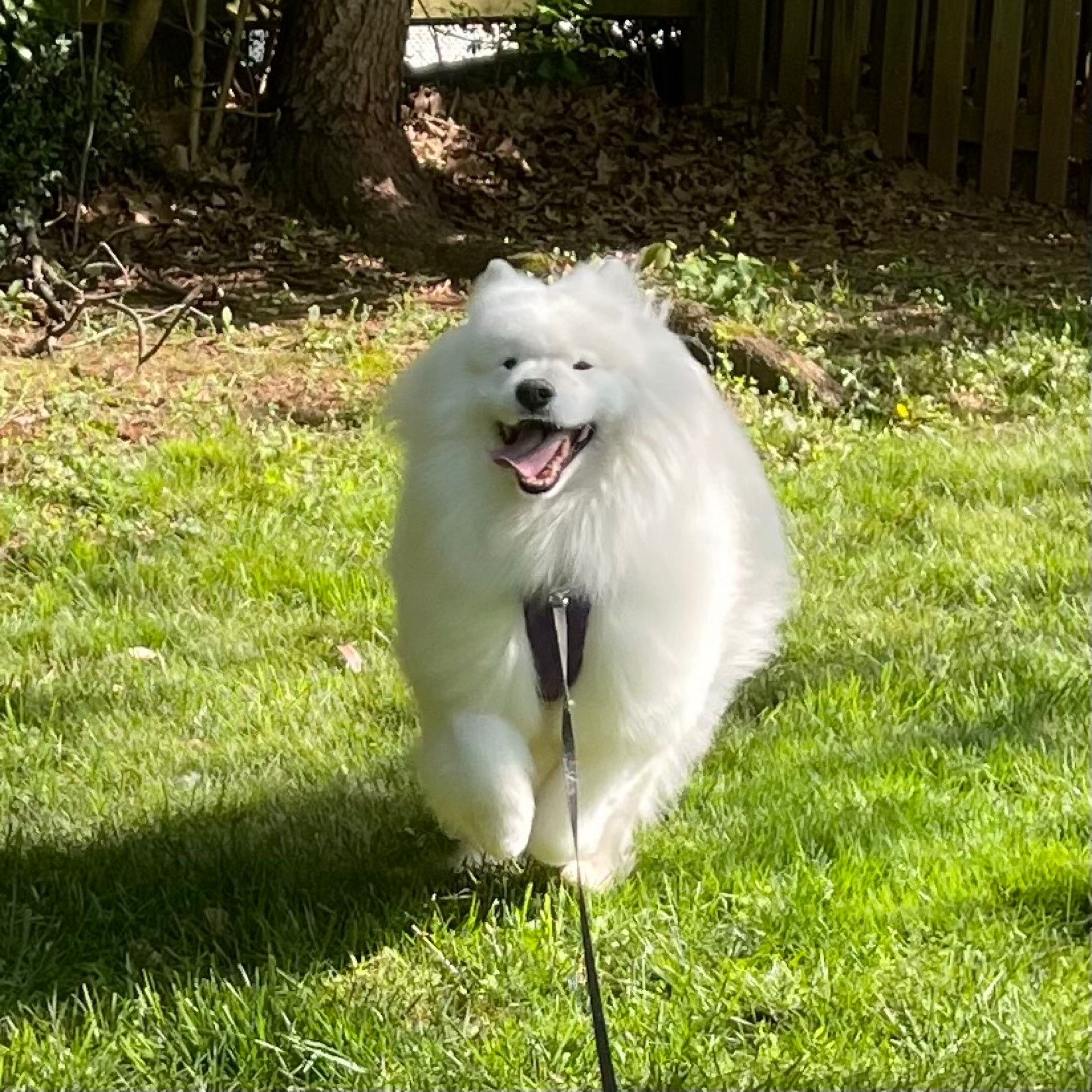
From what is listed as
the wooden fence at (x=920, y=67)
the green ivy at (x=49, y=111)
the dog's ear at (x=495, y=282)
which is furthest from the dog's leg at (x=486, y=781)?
the wooden fence at (x=920, y=67)

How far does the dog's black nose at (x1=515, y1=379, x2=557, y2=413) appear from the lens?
265 cm

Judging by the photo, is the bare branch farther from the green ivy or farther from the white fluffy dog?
the white fluffy dog

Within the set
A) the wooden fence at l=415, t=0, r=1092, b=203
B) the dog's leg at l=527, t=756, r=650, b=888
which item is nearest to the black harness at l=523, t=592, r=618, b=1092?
the dog's leg at l=527, t=756, r=650, b=888

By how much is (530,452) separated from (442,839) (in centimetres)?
112

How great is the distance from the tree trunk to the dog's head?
5.96 m

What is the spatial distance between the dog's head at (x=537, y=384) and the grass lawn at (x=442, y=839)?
1.14ft

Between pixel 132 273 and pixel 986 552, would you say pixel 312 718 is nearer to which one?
pixel 986 552

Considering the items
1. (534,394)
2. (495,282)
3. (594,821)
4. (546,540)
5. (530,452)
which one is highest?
(495,282)

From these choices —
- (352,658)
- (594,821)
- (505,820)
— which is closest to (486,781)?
(505,820)

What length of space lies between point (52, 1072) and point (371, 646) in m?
1.91

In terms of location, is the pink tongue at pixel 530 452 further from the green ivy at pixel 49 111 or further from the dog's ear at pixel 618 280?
the green ivy at pixel 49 111

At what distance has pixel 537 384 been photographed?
2654 millimetres

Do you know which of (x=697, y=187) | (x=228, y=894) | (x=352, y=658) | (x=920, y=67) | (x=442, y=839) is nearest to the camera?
(x=228, y=894)

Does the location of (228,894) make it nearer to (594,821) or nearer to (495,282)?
(594,821)
